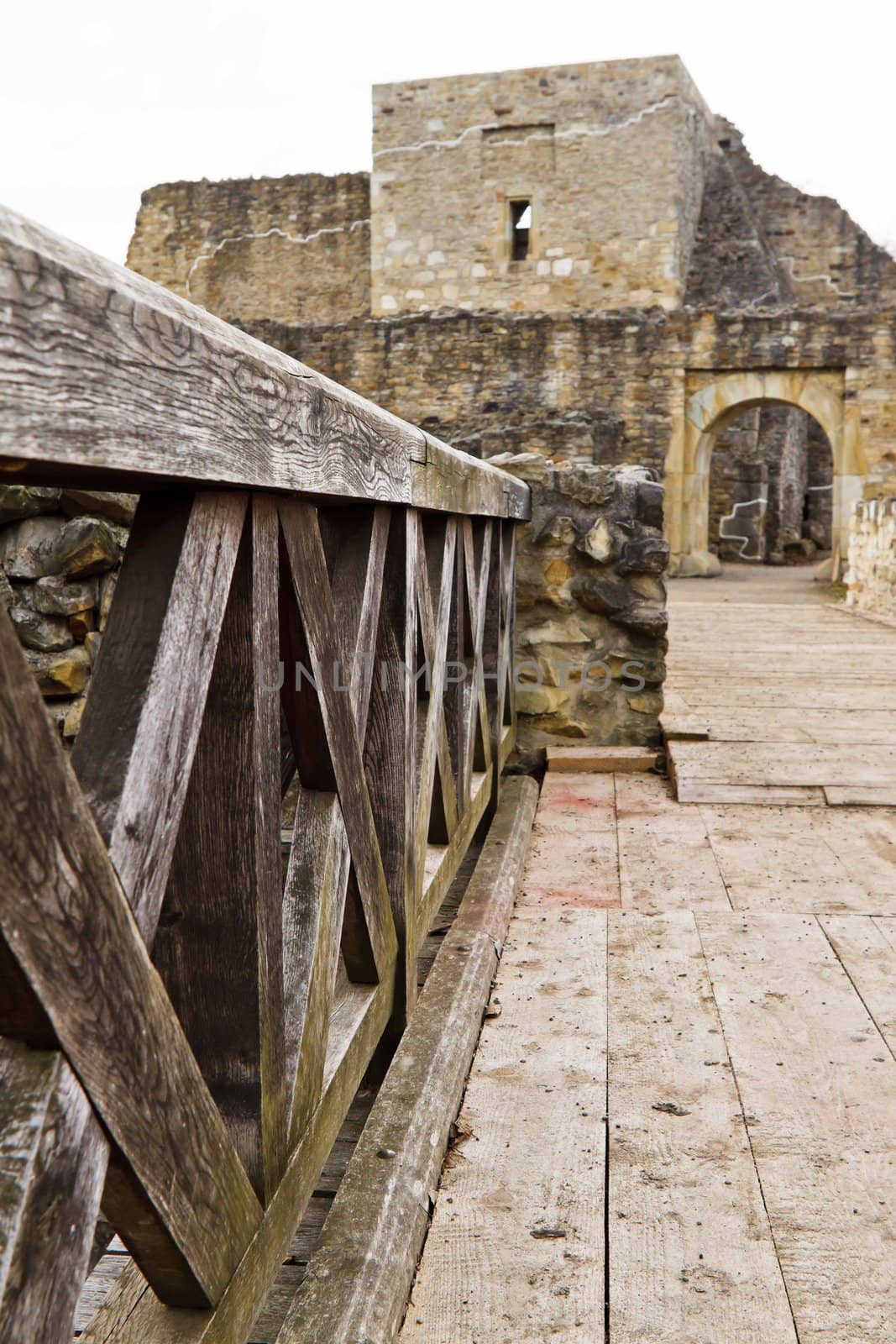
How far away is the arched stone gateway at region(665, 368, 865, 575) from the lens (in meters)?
15.3

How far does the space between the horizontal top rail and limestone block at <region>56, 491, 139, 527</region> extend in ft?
5.26

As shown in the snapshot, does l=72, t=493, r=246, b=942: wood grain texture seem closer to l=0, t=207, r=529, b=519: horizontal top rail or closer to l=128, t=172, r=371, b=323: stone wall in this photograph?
l=0, t=207, r=529, b=519: horizontal top rail

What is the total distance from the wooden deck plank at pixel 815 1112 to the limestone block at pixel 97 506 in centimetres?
174

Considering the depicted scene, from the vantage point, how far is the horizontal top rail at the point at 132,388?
80cm

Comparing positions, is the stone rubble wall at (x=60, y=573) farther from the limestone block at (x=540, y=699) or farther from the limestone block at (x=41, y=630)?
the limestone block at (x=540, y=699)

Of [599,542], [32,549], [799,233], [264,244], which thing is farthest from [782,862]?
[264,244]

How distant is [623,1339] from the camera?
5.01ft

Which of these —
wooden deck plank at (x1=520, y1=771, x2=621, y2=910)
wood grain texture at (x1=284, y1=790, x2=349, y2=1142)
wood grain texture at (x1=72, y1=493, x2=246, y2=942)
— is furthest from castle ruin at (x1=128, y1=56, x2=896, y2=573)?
wood grain texture at (x1=72, y1=493, x2=246, y2=942)

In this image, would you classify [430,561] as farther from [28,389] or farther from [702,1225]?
[28,389]

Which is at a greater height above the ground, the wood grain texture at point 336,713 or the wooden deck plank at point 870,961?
the wood grain texture at point 336,713

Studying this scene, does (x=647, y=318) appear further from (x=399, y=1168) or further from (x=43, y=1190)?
(x=43, y=1190)

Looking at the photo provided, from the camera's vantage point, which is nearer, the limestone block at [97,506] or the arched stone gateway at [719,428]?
the limestone block at [97,506]

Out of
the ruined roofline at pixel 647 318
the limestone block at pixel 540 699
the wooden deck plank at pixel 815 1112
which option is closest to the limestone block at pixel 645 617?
the limestone block at pixel 540 699

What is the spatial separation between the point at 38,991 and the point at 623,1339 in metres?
1.04
